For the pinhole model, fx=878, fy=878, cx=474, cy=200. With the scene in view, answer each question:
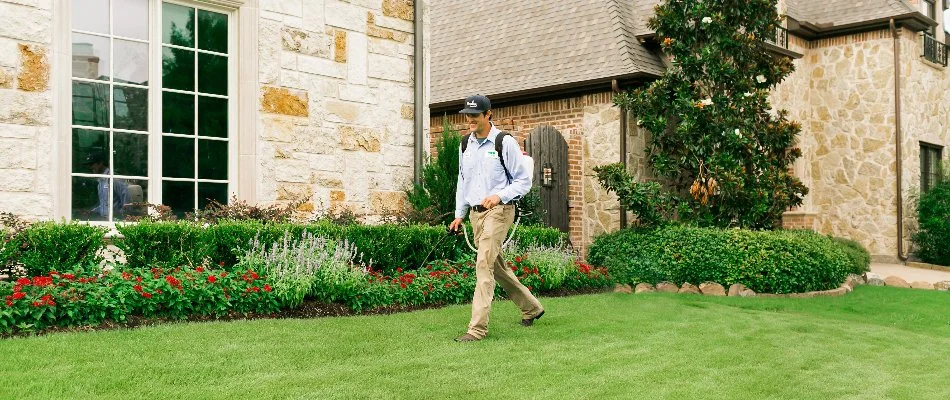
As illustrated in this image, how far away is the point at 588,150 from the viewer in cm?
1440

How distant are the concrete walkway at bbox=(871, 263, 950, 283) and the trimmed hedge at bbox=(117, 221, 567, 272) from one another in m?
8.70

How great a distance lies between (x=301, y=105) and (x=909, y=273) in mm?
11429

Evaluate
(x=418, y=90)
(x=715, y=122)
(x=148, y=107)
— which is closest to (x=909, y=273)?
(x=715, y=122)

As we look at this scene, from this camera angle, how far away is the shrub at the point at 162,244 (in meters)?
7.79

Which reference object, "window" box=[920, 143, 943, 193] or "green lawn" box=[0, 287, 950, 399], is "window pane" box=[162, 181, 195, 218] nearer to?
"green lawn" box=[0, 287, 950, 399]

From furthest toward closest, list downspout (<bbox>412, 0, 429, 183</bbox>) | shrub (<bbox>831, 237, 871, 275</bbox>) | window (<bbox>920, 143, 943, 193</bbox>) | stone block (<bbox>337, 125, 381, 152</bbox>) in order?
window (<bbox>920, 143, 943, 193</bbox>), shrub (<bbox>831, 237, 871, 275</bbox>), downspout (<bbox>412, 0, 429, 183</bbox>), stone block (<bbox>337, 125, 381, 152</bbox>)

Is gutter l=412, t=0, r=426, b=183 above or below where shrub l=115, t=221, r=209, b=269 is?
above

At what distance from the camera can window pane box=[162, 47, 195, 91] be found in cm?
907

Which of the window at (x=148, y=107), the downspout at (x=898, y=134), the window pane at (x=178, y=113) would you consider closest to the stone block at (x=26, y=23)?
the window at (x=148, y=107)

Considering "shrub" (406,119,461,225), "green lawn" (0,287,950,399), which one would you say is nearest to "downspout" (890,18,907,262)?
"green lawn" (0,287,950,399)

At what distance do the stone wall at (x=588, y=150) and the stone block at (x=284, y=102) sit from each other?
4.45 m

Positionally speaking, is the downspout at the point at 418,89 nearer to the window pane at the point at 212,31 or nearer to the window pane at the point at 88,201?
the window pane at the point at 212,31

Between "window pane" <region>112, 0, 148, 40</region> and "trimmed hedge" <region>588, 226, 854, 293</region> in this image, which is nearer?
"window pane" <region>112, 0, 148, 40</region>

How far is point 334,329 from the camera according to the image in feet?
23.1
